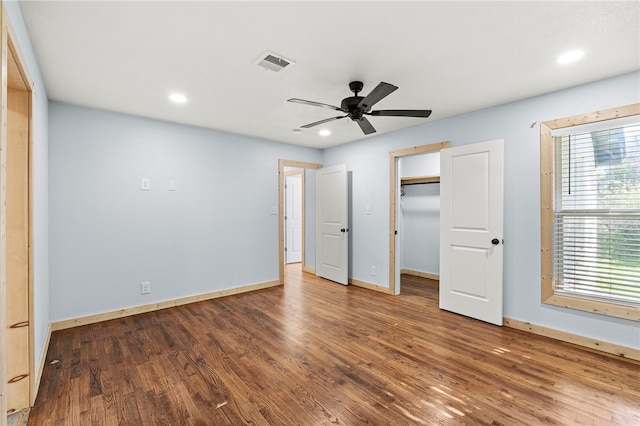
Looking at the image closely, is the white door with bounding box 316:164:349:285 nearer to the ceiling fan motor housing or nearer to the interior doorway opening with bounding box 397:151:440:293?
the interior doorway opening with bounding box 397:151:440:293

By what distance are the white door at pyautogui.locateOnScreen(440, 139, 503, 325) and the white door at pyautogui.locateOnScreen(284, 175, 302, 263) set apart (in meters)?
3.97

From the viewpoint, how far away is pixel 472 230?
11.2 feet

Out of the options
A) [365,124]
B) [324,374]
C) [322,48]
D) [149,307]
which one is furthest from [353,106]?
[149,307]

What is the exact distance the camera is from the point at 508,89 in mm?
2848

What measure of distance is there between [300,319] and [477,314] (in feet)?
6.59

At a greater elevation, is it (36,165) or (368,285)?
(36,165)

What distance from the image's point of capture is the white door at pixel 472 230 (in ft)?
10.5

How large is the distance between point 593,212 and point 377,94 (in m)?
2.29

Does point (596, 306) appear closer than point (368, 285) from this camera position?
Yes

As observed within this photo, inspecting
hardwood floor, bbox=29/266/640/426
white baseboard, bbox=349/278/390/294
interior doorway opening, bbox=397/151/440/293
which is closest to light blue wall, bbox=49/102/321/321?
hardwood floor, bbox=29/266/640/426

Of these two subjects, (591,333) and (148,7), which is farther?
(591,333)

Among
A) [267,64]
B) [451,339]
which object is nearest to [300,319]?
[451,339]

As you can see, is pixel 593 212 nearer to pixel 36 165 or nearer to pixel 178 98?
pixel 178 98

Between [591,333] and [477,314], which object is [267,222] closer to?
[477,314]
